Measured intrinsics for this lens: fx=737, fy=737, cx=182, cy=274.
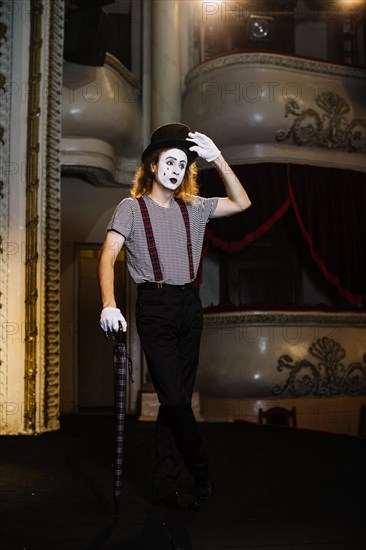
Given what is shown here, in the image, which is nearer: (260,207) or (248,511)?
(248,511)

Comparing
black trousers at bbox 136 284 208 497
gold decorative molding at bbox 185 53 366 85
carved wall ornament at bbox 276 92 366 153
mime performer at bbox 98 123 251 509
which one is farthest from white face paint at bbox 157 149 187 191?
gold decorative molding at bbox 185 53 366 85

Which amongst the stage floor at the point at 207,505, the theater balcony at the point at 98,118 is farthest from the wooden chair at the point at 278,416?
the theater balcony at the point at 98,118

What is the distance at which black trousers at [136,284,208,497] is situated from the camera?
279cm

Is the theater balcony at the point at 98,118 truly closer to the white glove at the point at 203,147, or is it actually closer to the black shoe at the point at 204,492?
the white glove at the point at 203,147

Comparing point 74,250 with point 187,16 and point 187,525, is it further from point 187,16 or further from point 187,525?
point 187,525

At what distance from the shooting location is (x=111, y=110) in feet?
25.4

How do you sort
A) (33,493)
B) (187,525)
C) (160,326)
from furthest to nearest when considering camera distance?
(33,493), (160,326), (187,525)

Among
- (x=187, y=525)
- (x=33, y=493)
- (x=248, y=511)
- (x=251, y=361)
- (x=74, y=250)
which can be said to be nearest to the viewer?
(x=187, y=525)

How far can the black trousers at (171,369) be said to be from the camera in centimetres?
279

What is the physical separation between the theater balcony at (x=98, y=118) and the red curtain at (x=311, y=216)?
3.28 feet

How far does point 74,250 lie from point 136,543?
6431 millimetres

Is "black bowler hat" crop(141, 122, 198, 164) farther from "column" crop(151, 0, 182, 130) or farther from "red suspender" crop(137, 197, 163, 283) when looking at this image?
"column" crop(151, 0, 182, 130)

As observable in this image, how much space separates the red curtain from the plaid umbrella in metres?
5.08

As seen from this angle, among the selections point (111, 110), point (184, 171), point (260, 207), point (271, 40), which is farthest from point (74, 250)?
point (184, 171)
